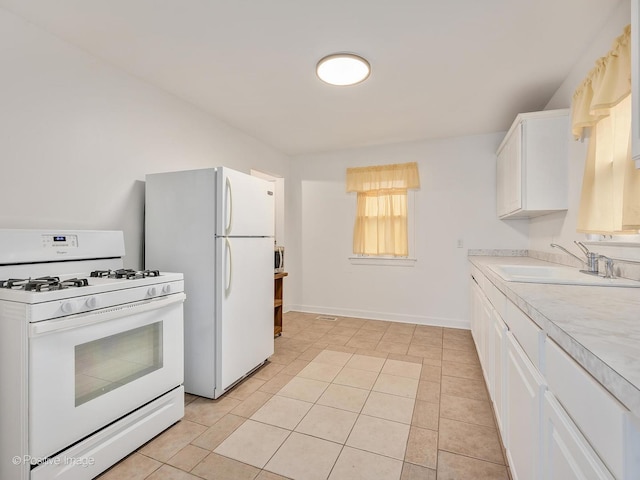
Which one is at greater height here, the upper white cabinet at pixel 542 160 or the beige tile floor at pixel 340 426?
the upper white cabinet at pixel 542 160

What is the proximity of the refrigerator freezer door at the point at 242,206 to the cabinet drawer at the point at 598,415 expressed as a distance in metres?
1.98

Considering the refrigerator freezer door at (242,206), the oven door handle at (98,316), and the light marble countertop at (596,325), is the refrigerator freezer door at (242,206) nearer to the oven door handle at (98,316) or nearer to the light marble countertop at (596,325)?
the oven door handle at (98,316)

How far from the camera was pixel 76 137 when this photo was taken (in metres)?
2.04

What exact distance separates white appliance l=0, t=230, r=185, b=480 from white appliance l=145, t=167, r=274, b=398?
0.87 ft

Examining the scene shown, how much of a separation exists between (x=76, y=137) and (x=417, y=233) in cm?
365

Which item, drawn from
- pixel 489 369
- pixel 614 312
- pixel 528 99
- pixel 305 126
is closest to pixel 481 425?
pixel 489 369

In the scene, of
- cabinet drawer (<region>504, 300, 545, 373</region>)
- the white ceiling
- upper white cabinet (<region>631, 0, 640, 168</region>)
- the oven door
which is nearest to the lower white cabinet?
cabinet drawer (<region>504, 300, 545, 373</region>)

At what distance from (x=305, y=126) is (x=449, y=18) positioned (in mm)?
1997

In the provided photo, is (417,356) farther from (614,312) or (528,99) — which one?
(528,99)

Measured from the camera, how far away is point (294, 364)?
2.89m

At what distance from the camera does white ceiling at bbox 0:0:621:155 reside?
172cm

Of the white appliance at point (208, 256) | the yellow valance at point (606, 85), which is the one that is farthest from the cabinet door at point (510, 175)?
the white appliance at point (208, 256)

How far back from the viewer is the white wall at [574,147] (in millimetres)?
1757

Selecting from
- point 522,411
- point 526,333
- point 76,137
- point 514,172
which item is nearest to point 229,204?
point 76,137
